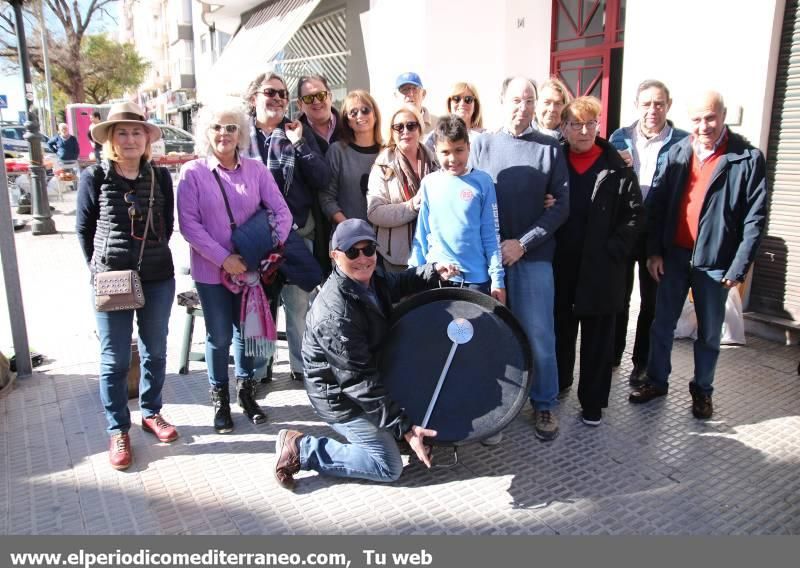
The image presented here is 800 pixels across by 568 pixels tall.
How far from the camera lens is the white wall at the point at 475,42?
7.85 meters

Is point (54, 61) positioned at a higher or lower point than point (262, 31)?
higher

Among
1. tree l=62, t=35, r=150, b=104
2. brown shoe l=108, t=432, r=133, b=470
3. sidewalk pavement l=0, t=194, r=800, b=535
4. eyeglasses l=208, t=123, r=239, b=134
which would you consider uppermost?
tree l=62, t=35, r=150, b=104

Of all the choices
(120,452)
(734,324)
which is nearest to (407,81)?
(120,452)

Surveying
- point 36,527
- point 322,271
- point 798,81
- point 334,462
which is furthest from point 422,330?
point 798,81

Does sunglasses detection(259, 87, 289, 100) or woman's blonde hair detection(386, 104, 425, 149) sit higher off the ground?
sunglasses detection(259, 87, 289, 100)

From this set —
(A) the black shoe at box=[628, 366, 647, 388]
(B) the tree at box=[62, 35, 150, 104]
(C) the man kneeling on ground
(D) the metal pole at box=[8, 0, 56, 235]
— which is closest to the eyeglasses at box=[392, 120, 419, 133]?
(C) the man kneeling on ground

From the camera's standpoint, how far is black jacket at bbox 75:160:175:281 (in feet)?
9.97

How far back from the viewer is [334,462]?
9.80ft

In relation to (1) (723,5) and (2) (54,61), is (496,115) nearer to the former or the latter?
(1) (723,5)

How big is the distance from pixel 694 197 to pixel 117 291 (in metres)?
3.25

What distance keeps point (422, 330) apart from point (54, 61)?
34.4 metres

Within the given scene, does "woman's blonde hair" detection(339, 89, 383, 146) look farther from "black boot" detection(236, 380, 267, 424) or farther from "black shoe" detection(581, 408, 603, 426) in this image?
"black shoe" detection(581, 408, 603, 426)

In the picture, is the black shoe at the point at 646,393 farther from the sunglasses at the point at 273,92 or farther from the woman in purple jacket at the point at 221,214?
the sunglasses at the point at 273,92

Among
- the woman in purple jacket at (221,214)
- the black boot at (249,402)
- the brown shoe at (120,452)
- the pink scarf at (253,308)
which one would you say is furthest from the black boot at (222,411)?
the brown shoe at (120,452)
